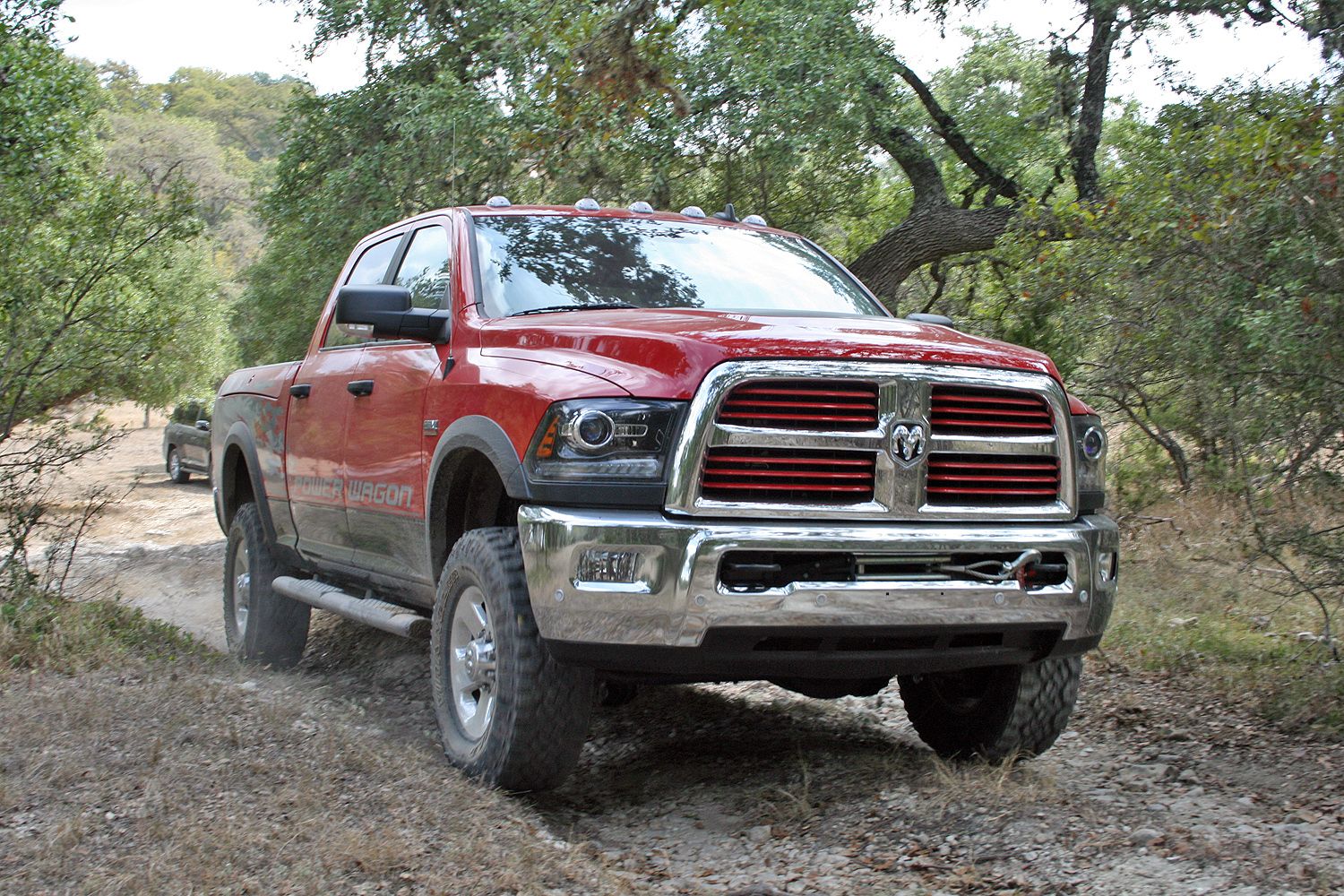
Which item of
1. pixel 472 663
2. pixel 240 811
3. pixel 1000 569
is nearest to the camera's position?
pixel 240 811

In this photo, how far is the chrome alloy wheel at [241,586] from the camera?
24.1 feet

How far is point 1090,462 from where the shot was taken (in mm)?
4684

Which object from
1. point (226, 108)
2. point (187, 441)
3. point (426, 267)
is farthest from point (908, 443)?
point (226, 108)

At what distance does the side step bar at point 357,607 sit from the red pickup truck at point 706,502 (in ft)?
0.09

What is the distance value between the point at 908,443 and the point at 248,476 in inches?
182

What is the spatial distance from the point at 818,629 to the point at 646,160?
10.4 m

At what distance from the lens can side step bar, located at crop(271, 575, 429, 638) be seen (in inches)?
206

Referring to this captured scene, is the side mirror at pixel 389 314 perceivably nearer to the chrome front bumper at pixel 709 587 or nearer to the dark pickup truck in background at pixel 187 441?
the chrome front bumper at pixel 709 587

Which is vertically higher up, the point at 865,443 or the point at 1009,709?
the point at 865,443

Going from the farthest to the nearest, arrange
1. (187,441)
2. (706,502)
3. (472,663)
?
(187,441), (472,663), (706,502)

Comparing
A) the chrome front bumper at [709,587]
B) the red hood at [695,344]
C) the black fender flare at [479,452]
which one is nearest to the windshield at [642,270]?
the red hood at [695,344]

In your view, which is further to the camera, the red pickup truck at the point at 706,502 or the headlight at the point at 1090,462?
the headlight at the point at 1090,462

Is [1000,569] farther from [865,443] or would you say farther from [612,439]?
[612,439]

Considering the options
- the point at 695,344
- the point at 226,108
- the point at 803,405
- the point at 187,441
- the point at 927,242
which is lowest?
the point at 187,441
